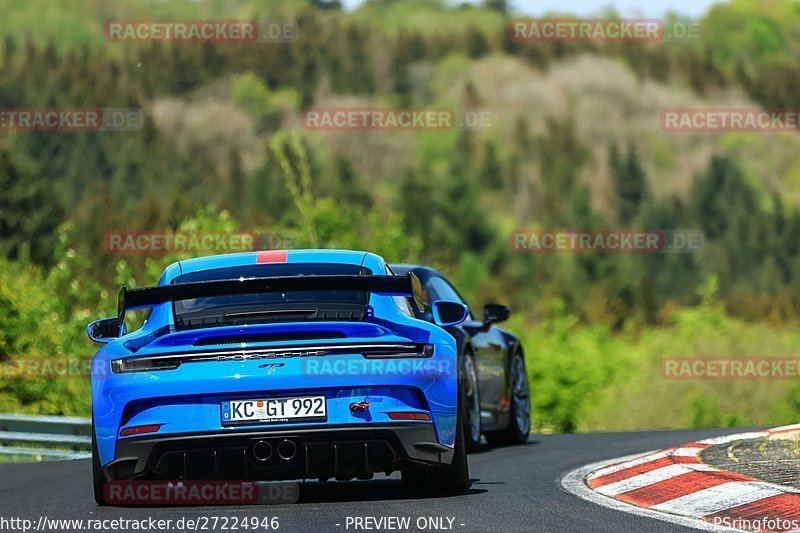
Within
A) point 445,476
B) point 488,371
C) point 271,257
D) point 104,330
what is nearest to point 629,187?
point 488,371

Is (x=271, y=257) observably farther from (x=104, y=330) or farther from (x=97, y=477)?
(x=97, y=477)

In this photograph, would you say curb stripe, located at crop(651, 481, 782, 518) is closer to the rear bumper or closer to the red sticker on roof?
the rear bumper

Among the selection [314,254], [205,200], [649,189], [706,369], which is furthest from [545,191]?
[314,254]

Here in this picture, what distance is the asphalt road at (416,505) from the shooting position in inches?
299

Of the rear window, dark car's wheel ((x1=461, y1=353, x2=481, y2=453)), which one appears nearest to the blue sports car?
the rear window

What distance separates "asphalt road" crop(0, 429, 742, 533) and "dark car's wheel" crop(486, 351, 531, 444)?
2.22m

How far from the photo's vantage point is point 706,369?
1371 inches

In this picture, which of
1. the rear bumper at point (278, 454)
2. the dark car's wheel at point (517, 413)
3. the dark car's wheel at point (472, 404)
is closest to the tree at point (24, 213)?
the dark car's wheel at point (517, 413)

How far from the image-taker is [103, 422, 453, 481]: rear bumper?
8.28 meters

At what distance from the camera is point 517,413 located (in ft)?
48.6

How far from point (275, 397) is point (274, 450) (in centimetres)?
29

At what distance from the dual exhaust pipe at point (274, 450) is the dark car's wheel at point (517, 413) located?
21.3ft

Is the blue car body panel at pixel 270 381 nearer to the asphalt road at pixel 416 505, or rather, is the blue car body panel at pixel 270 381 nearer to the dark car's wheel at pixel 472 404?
the asphalt road at pixel 416 505

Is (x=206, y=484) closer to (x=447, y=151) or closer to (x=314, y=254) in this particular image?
(x=314, y=254)
